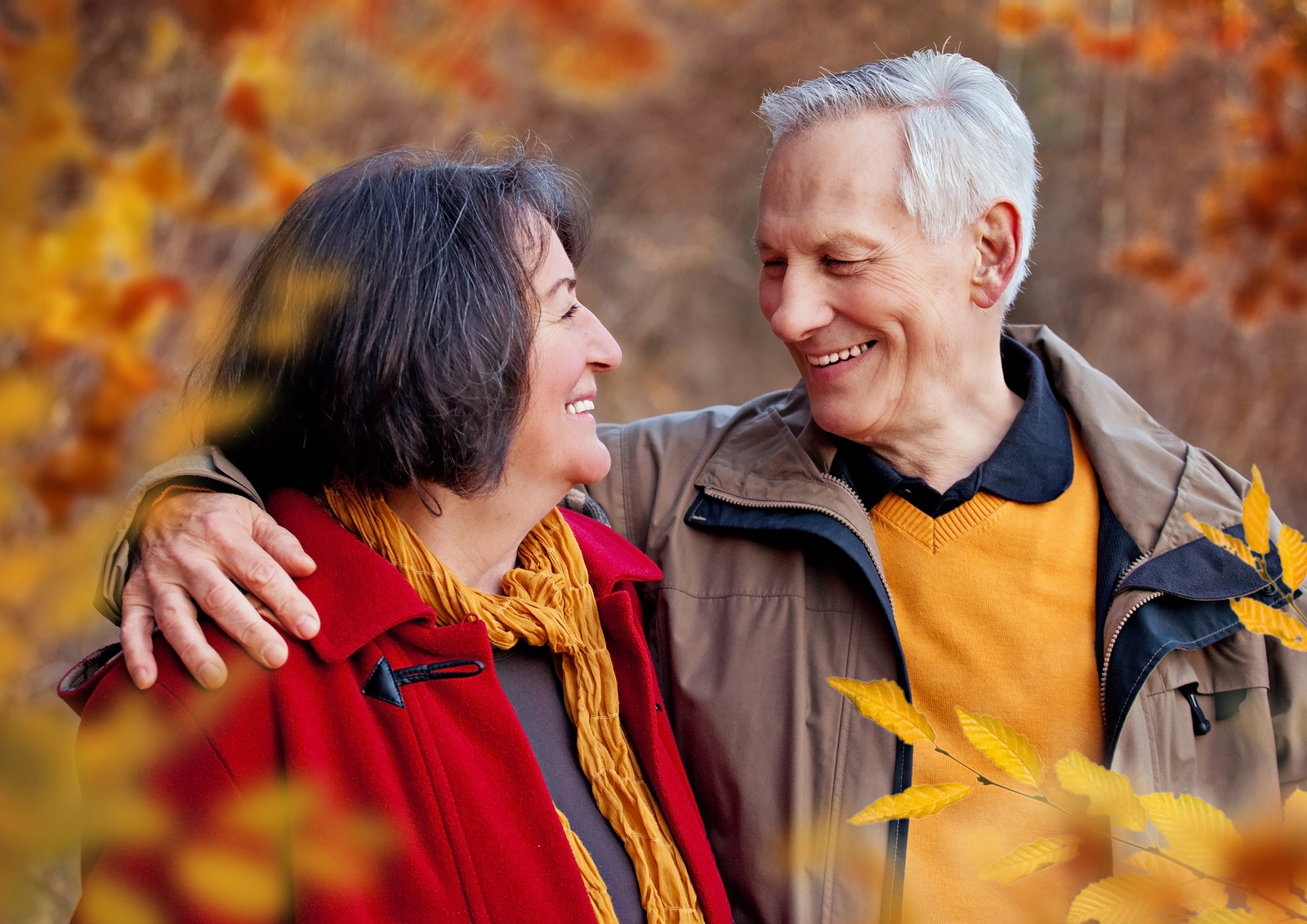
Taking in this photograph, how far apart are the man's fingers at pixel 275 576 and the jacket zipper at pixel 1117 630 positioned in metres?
1.21

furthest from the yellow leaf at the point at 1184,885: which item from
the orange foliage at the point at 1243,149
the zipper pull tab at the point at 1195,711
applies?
the orange foliage at the point at 1243,149

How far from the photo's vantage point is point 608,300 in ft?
23.5

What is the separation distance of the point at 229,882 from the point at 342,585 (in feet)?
1.30

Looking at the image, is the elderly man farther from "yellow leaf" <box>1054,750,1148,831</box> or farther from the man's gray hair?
"yellow leaf" <box>1054,750,1148,831</box>

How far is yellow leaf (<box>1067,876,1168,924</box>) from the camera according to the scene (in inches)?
35.3

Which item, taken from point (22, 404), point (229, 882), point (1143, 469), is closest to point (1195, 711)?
point (1143, 469)

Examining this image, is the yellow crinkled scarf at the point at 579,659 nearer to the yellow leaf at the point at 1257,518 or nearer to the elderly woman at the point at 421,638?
the elderly woman at the point at 421,638

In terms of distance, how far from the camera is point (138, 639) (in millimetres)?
1557

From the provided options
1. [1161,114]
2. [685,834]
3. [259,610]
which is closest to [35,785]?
[259,610]

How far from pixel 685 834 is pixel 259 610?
696mm

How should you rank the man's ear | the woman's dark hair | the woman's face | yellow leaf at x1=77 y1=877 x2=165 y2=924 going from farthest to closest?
the man's ear, the woman's face, the woman's dark hair, yellow leaf at x1=77 y1=877 x2=165 y2=924

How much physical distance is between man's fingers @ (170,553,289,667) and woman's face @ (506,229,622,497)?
0.43m

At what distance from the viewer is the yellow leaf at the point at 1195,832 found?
88 centimetres

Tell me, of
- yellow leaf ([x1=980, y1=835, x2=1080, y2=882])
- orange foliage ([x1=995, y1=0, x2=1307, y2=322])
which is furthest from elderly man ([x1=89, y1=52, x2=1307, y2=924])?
orange foliage ([x1=995, y1=0, x2=1307, y2=322])
